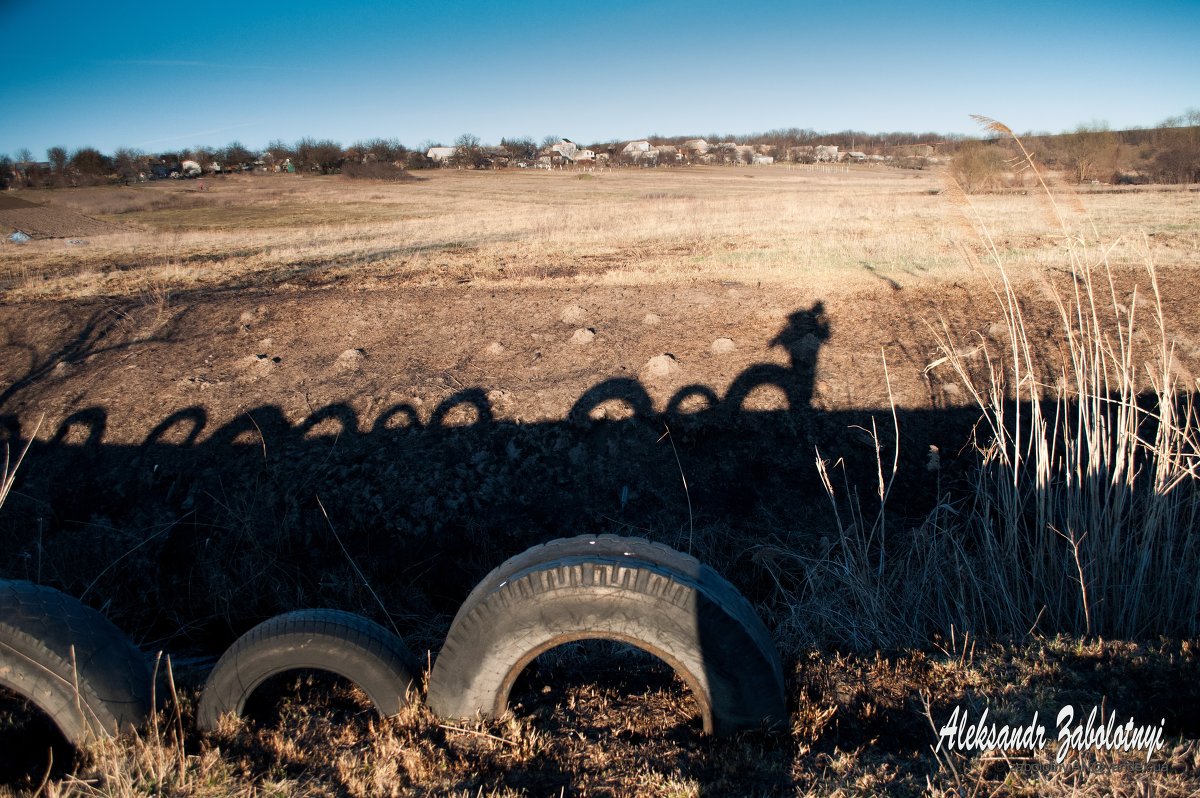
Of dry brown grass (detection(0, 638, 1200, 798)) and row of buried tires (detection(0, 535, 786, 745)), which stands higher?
row of buried tires (detection(0, 535, 786, 745))

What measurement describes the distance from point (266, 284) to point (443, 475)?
7266 mm

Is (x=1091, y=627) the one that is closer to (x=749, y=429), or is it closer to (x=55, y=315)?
(x=749, y=429)

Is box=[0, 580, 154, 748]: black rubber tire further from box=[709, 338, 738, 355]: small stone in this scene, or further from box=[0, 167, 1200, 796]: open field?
box=[709, 338, 738, 355]: small stone

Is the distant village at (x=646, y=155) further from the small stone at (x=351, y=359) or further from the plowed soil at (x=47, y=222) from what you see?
the small stone at (x=351, y=359)

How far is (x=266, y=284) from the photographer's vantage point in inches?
446

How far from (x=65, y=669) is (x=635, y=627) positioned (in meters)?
1.97

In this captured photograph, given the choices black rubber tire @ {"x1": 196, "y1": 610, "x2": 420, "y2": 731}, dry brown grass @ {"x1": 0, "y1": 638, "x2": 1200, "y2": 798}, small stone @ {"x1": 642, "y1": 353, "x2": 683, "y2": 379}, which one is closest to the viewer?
dry brown grass @ {"x1": 0, "y1": 638, "x2": 1200, "y2": 798}

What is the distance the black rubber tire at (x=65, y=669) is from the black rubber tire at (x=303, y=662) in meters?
0.27

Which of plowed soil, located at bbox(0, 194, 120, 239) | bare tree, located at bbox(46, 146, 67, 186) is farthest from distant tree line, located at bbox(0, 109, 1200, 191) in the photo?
plowed soil, located at bbox(0, 194, 120, 239)

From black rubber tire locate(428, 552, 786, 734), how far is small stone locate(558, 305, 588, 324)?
5.91 metres

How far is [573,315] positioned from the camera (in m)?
8.23

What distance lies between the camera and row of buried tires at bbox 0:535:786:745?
232 cm

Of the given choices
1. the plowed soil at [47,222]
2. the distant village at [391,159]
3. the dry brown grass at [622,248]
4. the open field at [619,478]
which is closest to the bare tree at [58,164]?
the distant village at [391,159]

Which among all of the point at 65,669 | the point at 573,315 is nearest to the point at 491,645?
the point at 65,669
